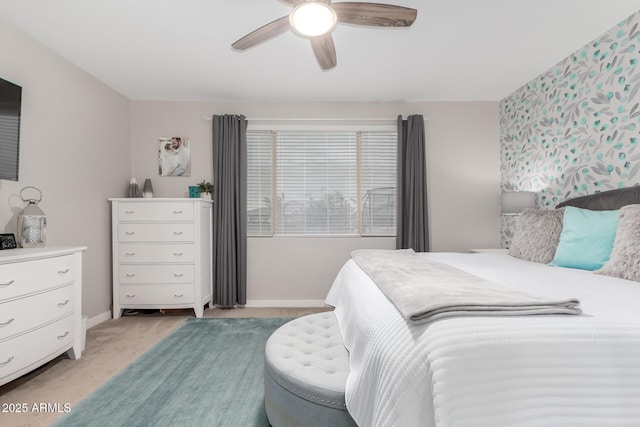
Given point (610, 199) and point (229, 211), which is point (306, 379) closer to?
point (610, 199)

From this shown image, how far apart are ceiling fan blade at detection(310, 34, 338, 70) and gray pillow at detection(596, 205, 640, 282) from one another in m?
2.06

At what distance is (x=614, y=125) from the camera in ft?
8.25

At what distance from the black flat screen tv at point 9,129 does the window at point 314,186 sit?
2.12 meters

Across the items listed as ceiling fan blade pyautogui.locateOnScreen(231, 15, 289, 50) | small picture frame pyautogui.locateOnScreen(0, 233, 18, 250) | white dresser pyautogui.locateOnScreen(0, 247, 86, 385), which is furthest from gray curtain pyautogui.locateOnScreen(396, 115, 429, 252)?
small picture frame pyautogui.locateOnScreen(0, 233, 18, 250)

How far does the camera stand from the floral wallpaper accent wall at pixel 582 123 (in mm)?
2408

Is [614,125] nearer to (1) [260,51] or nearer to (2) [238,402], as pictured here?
(1) [260,51]

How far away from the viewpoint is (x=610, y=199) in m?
2.42

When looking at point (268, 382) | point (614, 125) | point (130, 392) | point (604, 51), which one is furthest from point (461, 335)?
point (604, 51)

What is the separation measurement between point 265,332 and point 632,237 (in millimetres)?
2664

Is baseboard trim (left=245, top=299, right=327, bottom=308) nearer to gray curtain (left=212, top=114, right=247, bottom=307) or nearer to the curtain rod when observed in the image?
gray curtain (left=212, top=114, right=247, bottom=307)

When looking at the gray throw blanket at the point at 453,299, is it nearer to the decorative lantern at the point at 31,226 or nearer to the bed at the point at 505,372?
the bed at the point at 505,372

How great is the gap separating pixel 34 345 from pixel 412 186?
357 centimetres

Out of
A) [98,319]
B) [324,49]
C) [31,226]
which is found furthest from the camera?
[98,319]

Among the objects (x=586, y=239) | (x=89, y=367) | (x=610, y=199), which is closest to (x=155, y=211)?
(x=89, y=367)
